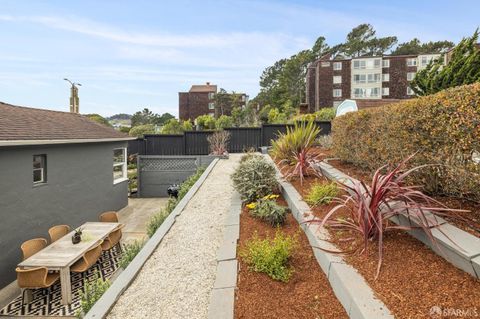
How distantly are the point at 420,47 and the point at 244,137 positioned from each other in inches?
1573

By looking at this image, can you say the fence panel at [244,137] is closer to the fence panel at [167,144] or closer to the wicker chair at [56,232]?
the fence panel at [167,144]

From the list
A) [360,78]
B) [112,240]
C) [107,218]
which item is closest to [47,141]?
[107,218]

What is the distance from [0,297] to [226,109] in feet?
126

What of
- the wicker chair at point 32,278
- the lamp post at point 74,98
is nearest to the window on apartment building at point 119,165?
the lamp post at point 74,98

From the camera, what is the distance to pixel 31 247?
5773mm

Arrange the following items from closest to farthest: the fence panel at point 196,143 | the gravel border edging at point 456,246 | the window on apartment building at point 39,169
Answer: the gravel border edging at point 456,246, the window on apartment building at point 39,169, the fence panel at point 196,143

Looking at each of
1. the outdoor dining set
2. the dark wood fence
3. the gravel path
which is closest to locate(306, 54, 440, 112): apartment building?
the dark wood fence

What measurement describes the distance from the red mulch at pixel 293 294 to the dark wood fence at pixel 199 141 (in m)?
12.7

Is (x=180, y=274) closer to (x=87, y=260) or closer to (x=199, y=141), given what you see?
(x=87, y=260)

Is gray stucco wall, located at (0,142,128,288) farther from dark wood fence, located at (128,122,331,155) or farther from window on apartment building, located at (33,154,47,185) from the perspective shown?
dark wood fence, located at (128,122,331,155)

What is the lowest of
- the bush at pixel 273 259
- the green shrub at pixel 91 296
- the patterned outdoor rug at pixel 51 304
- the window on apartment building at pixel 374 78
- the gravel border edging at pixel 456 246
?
the patterned outdoor rug at pixel 51 304

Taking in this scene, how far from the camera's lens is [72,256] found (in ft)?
17.4

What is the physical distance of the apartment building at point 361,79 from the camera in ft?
114

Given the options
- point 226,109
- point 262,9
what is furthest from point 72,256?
point 226,109
